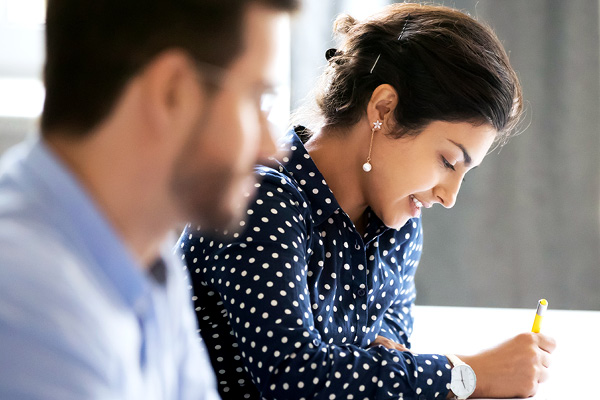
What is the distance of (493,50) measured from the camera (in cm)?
129

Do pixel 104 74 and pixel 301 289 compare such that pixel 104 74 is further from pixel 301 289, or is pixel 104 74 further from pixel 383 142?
pixel 383 142

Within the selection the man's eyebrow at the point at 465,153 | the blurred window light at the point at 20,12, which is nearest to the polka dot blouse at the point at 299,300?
the man's eyebrow at the point at 465,153

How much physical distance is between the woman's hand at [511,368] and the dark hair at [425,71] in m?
0.40

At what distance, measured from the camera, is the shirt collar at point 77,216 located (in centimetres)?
54

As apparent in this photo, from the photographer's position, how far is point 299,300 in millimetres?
1085

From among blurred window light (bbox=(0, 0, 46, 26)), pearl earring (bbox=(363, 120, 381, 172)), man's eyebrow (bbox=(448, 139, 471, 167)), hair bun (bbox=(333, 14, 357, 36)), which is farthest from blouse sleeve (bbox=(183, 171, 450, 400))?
blurred window light (bbox=(0, 0, 46, 26))

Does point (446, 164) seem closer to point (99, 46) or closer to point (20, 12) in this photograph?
point (99, 46)

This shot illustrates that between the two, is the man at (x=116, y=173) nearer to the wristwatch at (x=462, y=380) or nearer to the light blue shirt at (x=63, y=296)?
the light blue shirt at (x=63, y=296)

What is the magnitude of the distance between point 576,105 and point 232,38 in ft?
7.09

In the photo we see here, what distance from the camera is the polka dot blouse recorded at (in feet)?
3.48

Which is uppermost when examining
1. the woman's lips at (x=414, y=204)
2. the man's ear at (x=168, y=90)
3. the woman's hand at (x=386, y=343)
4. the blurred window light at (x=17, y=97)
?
the man's ear at (x=168, y=90)

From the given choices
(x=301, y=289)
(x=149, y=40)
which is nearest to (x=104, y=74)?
(x=149, y=40)

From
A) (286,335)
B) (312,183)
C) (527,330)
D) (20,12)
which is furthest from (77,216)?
(20,12)

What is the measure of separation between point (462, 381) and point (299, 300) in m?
0.29
